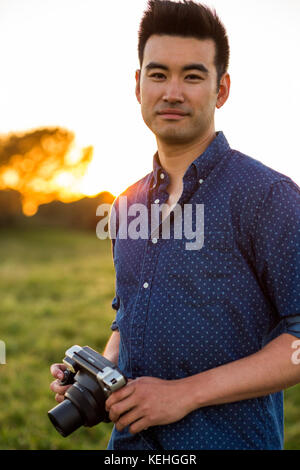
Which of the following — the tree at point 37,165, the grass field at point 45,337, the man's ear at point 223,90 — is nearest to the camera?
the man's ear at point 223,90

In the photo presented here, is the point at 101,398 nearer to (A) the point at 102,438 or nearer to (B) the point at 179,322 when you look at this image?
(B) the point at 179,322

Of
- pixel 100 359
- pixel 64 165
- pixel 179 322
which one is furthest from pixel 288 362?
pixel 64 165

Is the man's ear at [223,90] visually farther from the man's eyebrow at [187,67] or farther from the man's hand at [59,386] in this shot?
the man's hand at [59,386]

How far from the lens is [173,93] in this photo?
6.05 feet

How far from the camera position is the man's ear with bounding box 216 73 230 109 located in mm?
2049

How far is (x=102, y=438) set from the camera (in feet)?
14.0

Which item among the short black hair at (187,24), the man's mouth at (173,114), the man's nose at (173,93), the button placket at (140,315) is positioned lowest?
the button placket at (140,315)

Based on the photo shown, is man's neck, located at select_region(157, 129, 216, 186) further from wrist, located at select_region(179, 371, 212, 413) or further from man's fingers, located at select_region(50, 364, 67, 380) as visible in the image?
man's fingers, located at select_region(50, 364, 67, 380)

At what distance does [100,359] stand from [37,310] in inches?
281

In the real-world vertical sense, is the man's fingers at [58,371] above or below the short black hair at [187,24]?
below

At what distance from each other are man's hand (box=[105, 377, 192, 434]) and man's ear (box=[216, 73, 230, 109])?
51.0 inches

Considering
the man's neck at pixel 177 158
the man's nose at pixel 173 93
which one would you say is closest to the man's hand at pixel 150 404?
the man's neck at pixel 177 158

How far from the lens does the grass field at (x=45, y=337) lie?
4.30 meters

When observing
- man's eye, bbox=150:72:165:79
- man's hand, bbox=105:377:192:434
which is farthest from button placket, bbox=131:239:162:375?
man's eye, bbox=150:72:165:79
